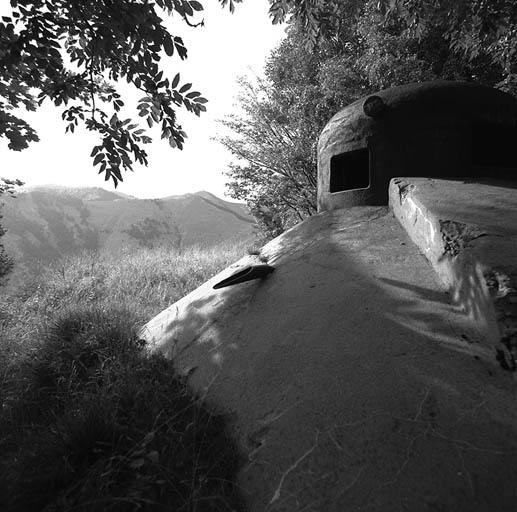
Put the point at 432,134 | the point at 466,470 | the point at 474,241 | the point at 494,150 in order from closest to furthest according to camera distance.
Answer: the point at 466,470 < the point at 474,241 < the point at 432,134 < the point at 494,150

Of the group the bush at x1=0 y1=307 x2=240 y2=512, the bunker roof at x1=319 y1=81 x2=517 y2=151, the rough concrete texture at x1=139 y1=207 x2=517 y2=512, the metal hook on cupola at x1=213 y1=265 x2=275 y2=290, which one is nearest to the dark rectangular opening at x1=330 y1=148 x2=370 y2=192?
the bunker roof at x1=319 y1=81 x2=517 y2=151

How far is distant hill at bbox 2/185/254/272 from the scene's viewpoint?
30922mm

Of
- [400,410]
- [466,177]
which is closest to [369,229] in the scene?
[466,177]

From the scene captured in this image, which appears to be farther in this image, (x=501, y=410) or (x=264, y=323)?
(x=264, y=323)

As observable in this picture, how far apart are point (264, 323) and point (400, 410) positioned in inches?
41.7

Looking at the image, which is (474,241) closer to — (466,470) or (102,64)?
(466,470)

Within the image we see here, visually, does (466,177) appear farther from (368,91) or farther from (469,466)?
(368,91)

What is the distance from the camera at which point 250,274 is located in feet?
9.29

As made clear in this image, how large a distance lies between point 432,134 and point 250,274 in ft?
7.65

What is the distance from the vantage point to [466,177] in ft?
11.0

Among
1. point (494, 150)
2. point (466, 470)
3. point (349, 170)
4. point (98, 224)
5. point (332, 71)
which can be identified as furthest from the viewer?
point (98, 224)

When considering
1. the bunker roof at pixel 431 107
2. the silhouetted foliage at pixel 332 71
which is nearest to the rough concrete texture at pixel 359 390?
the bunker roof at pixel 431 107

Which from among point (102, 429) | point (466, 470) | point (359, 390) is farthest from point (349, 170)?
point (102, 429)

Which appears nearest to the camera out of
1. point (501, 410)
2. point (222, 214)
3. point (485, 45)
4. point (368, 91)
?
point (501, 410)
